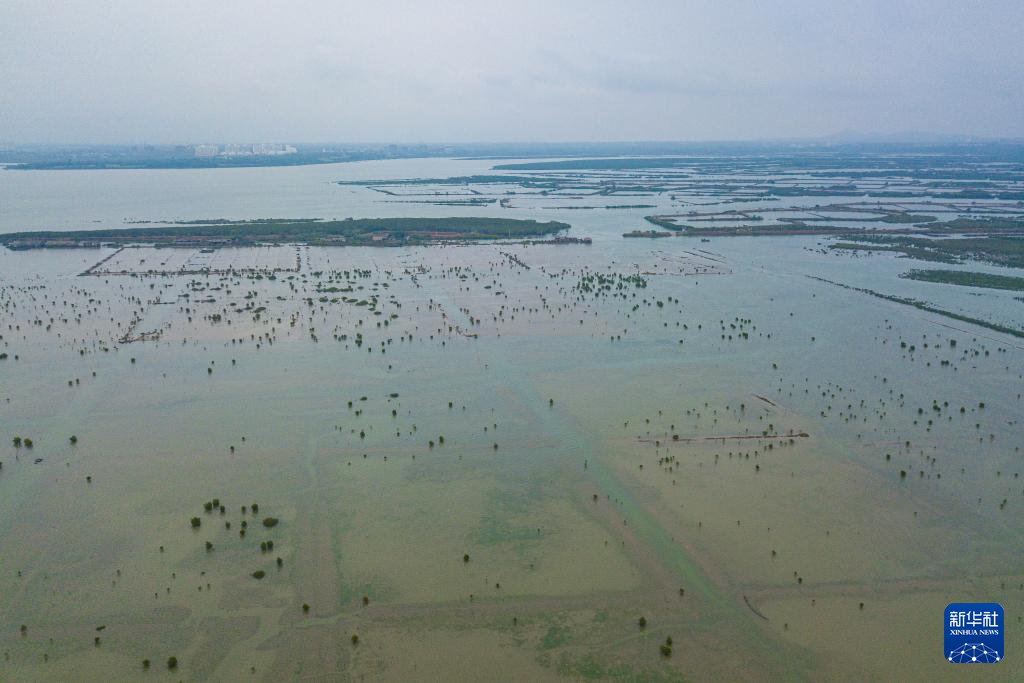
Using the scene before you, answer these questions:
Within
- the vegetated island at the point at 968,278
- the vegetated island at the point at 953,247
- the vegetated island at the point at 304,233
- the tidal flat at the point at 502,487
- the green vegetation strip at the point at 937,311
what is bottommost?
the tidal flat at the point at 502,487

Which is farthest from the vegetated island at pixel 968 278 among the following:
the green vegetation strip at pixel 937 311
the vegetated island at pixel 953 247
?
the green vegetation strip at pixel 937 311

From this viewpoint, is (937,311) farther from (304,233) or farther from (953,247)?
(304,233)

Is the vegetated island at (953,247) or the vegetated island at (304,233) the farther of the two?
the vegetated island at (304,233)

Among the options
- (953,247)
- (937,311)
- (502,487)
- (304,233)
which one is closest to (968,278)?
(937,311)

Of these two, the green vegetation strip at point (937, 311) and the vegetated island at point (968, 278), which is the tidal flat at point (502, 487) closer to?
the green vegetation strip at point (937, 311)

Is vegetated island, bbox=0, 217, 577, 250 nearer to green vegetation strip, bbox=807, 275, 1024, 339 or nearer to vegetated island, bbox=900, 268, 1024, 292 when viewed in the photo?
green vegetation strip, bbox=807, 275, 1024, 339

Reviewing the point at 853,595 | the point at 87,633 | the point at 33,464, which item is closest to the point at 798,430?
the point at 853,595
